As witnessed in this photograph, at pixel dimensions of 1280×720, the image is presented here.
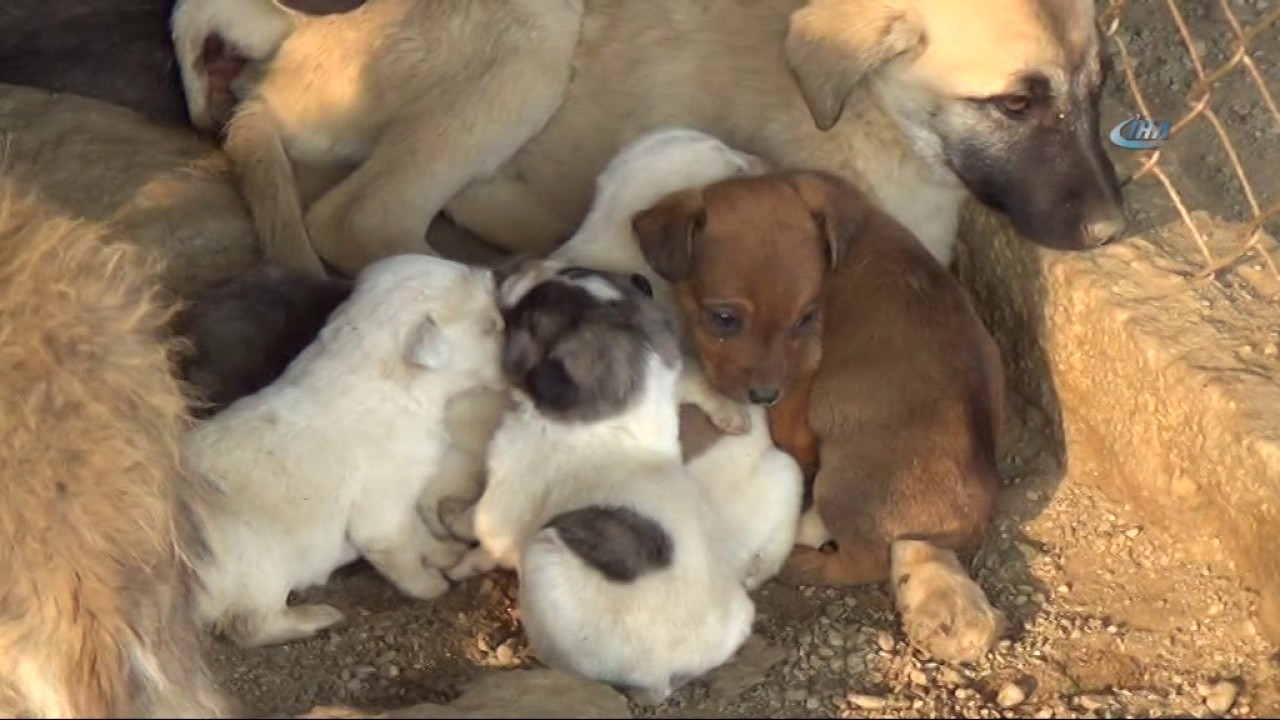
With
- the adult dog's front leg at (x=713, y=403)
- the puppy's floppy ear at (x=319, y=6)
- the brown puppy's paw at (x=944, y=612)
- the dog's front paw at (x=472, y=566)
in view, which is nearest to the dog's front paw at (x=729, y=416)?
the adult dog's front leg at (x=713, y=403)

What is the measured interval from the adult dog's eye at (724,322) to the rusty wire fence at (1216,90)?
1.08 meters

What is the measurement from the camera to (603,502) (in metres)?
3.28

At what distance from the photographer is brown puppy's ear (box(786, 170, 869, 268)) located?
12.3 feet

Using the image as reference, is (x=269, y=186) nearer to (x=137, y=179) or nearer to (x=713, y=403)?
(x=137, y=179)

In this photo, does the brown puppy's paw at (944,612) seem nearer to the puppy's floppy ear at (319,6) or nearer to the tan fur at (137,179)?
the tan fur at (137,179)

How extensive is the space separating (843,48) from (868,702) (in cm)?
157

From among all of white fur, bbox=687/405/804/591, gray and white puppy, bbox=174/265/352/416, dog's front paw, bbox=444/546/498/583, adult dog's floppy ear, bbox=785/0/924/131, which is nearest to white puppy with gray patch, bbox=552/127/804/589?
white fur, bbox=687/405/804/591

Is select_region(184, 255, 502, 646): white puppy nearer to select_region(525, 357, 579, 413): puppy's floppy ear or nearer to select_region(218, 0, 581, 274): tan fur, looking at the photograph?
select_region(525, 357, 579, 413): puppy's floppy ear

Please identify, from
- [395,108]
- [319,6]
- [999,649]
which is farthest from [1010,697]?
[319,6]

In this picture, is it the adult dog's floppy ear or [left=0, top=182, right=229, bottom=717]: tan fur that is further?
the adult dog's floppy ear

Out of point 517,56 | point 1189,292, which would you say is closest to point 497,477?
point 517,56

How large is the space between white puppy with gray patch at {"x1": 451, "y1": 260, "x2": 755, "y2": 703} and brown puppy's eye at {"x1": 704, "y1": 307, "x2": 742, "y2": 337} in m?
0.12

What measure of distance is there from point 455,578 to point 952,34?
66.3 inches

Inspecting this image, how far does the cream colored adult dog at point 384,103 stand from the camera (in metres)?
4.29
